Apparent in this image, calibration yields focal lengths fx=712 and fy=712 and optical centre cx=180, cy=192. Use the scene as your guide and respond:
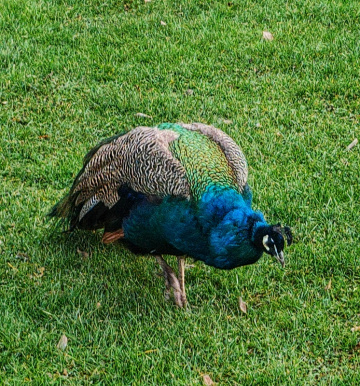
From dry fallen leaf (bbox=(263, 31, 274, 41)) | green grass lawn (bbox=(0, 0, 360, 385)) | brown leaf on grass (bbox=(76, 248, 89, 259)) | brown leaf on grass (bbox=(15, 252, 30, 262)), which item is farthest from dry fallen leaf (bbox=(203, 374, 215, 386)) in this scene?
Result: dry fallen leaf (bbox=(263, 31, 274, 41))

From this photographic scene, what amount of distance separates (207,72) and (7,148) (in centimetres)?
208

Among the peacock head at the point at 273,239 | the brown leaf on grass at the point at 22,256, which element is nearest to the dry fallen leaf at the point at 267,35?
the brown leaf on grass at the point at 22,256

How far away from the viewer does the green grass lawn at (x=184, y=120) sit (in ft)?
13.4

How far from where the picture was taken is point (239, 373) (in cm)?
397

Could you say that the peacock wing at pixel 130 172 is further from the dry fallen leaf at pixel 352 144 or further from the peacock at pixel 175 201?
the dry fallen leaf at pixel 352 144

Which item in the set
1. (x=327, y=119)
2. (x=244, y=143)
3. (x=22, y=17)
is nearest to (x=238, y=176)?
(x=244, y=143)

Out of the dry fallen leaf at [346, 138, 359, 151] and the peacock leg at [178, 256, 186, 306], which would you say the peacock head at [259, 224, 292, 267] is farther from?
the dry fallen leaf at [346, 138, 359, 151]

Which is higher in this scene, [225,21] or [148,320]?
[225,21]

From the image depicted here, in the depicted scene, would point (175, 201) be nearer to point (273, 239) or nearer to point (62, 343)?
point (273, 239)

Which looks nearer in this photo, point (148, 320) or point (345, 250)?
point (148, 320)

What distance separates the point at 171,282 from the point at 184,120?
2156 mm

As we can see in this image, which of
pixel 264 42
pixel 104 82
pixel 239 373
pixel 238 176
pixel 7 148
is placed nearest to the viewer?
pixel 239 373

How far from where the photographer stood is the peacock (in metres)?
3.89

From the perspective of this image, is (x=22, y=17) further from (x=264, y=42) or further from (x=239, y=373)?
(x=239, y=373)
